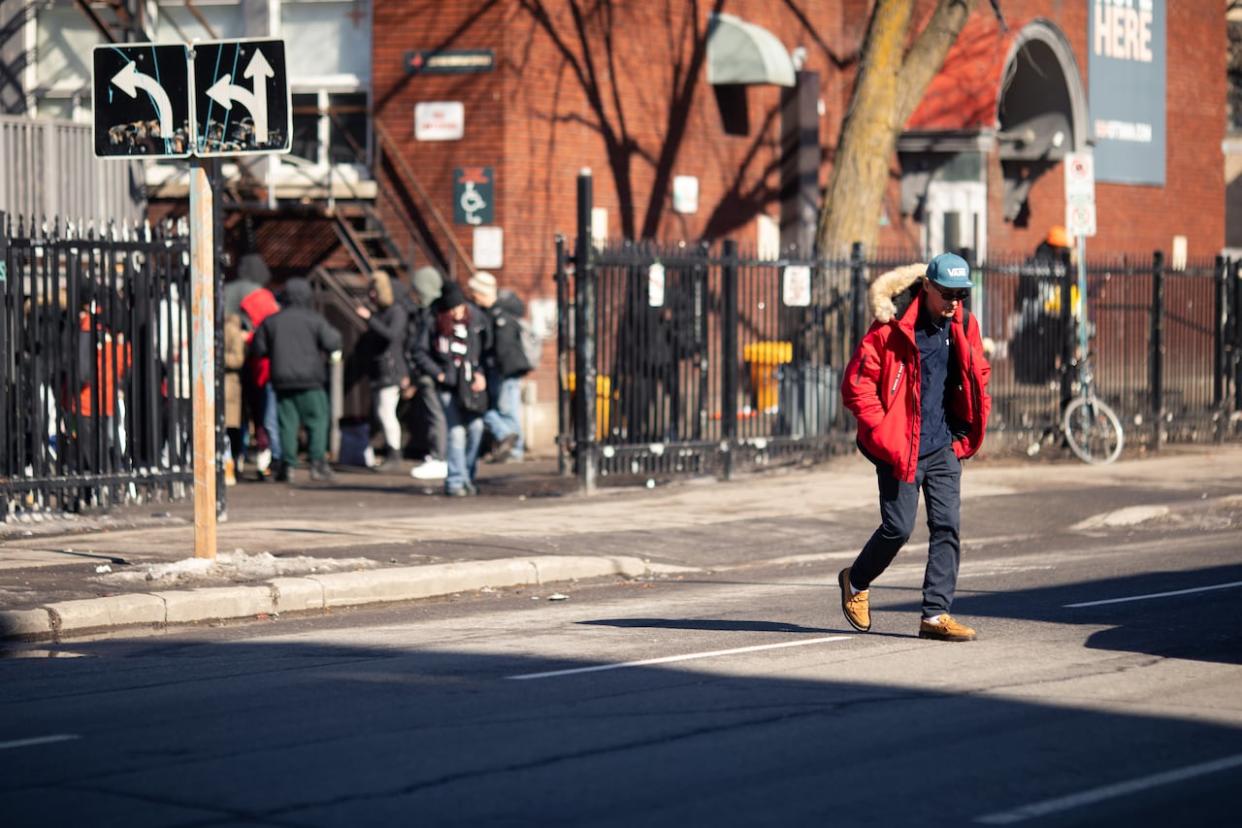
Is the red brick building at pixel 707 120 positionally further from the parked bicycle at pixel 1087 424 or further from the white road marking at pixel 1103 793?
the white road marking at pixel 1103 793

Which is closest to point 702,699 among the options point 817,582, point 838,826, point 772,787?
point 772,787

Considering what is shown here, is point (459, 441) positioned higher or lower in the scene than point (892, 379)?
lower

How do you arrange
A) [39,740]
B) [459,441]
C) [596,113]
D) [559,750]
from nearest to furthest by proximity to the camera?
[559,750]
[39,740]
[459,441]
[596,113]

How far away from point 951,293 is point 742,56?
17388mm

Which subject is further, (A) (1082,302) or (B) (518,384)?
(B) (518,384)

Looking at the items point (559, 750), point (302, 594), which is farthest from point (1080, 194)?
point (559, 750)

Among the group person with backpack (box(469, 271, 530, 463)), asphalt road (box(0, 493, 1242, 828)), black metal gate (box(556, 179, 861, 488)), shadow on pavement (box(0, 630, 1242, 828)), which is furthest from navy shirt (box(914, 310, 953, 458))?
person with backpack (box(469, 271, 530, 463))

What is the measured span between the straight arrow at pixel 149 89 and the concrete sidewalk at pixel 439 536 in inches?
107

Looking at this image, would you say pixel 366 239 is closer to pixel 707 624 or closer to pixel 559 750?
pixel 707 624

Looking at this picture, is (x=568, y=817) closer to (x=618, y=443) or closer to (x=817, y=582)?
(x=817, y=582)

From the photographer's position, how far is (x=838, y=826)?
6.05 m

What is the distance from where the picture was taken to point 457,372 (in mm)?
17531

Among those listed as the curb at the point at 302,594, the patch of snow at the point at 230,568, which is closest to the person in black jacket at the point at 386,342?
the curb at the point at 302,594

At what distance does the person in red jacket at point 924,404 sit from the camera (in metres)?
9.48
